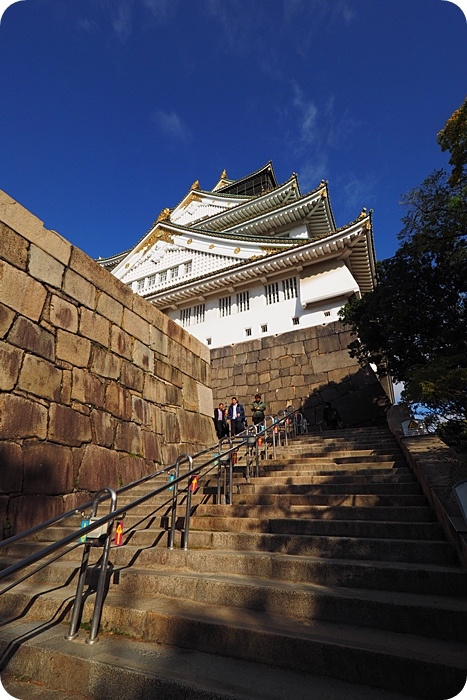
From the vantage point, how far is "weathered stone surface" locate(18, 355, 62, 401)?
4359mm

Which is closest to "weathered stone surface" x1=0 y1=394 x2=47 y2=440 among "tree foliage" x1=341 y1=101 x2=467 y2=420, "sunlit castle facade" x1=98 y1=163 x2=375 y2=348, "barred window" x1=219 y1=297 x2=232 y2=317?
"tree foliage" x1=341 y1=101 x2=467 y2=420

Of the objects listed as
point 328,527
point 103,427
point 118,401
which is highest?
point 118,401

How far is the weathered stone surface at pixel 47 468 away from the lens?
163 inches

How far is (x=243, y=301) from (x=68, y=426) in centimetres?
1018

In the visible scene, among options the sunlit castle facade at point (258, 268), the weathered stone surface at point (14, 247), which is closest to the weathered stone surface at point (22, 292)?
the weathered stone surface at point (14, 247)

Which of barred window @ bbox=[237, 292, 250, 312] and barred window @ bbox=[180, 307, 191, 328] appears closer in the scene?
barred window @ bbox=[237, 292, 250, 312]

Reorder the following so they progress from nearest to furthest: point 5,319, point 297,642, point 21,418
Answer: point 297,642
point 21,418
point 5,319

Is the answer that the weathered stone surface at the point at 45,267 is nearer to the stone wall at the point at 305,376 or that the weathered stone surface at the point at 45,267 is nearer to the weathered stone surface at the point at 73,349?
the weathered stone surface at the point at 73,349

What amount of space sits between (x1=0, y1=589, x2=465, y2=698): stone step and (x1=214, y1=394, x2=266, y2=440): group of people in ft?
20.5

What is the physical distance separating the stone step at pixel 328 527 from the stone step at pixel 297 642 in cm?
117

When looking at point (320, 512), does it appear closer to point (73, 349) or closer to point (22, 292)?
point (73, 349)

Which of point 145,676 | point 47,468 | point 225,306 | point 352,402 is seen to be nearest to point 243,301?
point 225,306

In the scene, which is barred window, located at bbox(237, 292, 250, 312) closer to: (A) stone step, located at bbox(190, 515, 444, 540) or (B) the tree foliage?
(B) the tree foliage

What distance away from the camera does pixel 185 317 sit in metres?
15.3
